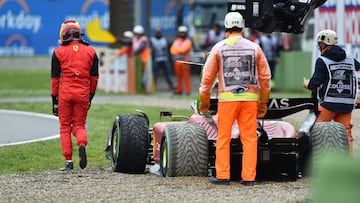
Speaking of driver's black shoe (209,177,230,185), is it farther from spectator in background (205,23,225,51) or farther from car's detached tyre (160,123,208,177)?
spectator in background (205,23,225,51)

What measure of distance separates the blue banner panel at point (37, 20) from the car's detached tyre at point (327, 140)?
A: 3403 centimetres

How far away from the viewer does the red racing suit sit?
12.9 metres

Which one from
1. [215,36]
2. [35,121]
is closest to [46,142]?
[35,121]

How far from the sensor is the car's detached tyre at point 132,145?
40.5 ft

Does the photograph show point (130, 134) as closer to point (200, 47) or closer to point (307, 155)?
point (307, 155)

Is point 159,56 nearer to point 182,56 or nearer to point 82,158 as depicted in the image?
point 182,56

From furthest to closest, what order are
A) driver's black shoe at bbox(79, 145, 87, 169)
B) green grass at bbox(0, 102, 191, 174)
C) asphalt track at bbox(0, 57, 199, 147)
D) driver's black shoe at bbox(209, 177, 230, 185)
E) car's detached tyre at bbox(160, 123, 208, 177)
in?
asphalt track at bbox(0, 57, 199, 147) → green grass at bbox(0, 102, 191, 174) → driver's black shoe at bbox(79, 145, 87, 169) → car's detached tyre at bbox(160, 123, 208, 177) → driver's black shoe at bbox(209, 177, 230, 185)

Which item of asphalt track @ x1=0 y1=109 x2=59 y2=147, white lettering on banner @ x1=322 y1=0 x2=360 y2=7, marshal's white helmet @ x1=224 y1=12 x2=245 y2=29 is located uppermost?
white lettering on banner @ x1=322 y1=0 x2=360 y2=7

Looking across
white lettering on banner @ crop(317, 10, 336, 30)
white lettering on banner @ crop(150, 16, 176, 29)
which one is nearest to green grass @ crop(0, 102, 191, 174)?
white lettering on banner @ crop(317, 10, 336, 30)

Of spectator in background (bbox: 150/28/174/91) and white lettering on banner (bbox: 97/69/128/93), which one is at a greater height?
spectator in background (bbox: 150/28/174/91)

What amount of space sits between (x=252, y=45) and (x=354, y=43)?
11.6 metres

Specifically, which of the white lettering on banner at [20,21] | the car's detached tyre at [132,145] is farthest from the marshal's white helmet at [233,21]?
the white lettering on banner at [20,21]

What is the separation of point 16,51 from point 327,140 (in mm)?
35127

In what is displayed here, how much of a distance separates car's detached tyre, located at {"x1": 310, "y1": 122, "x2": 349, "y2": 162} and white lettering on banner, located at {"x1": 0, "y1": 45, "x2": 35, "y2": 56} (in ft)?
114
